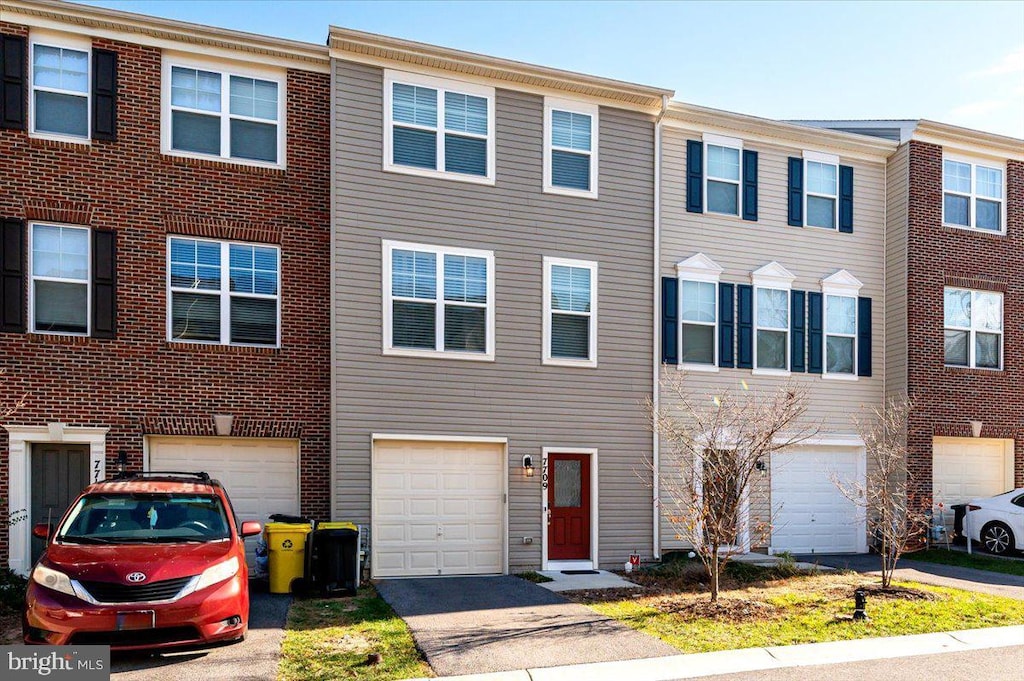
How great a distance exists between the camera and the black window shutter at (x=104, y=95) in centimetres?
1250

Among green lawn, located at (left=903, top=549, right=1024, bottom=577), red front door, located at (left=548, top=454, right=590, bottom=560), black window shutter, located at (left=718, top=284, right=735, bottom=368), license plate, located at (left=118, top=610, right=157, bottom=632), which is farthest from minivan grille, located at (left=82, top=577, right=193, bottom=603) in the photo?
green lawn, located at (left=903, top=549, right=1024, bottom=577)

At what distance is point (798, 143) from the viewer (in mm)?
16922

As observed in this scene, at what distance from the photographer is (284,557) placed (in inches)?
463

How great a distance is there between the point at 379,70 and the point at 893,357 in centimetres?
1197

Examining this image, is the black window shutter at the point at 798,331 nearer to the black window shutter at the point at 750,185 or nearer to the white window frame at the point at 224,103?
the black window shutter at the point at 750,185

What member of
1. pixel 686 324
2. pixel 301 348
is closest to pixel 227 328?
pixel 301 348

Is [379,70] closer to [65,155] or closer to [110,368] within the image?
[65,155]

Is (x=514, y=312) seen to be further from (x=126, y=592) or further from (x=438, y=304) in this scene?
(x=126, y=592)

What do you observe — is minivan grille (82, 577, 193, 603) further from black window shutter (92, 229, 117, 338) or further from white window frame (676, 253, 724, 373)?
white window frame (676, 253, 724, 373)

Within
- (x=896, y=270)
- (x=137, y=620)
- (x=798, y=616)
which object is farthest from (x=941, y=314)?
(x=137, y=620)

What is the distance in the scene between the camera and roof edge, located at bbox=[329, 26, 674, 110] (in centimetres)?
1330

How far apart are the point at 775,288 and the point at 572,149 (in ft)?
17.1

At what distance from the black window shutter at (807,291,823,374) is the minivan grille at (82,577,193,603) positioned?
13.1 metres

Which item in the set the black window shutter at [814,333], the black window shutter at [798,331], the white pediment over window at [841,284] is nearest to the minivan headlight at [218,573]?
the black window shutter at [798,331]
